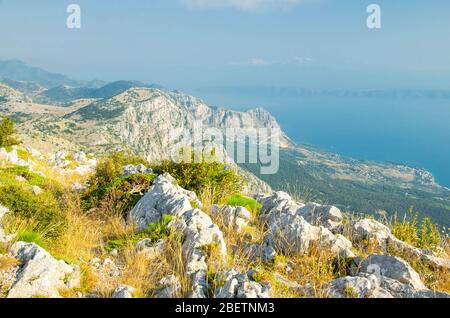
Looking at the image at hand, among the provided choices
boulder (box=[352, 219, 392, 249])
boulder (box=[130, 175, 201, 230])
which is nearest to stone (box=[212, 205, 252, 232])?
boulder (box=[130, 175, 201, 230])

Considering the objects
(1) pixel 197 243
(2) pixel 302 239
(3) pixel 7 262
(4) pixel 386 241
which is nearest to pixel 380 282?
(2) pixel 302 239

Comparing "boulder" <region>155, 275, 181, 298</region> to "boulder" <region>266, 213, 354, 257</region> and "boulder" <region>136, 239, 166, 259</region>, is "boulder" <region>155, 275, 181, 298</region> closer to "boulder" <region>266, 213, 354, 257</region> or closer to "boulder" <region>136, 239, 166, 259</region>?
"boulder" <region>136, 239, 166, 259</region>

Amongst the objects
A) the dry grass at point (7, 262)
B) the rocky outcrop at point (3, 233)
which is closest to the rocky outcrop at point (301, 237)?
the dry grass at point (7, 262)

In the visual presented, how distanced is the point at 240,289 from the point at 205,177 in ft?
26.6

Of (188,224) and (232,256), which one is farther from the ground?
(188,224)

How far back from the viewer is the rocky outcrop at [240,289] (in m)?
5.56

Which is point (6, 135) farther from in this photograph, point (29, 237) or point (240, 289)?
point (240, 289)

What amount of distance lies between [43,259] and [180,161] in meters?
8.46

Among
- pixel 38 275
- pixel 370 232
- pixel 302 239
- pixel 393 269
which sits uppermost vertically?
pixel 38 275

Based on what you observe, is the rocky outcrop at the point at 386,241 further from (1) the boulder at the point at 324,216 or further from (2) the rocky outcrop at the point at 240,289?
(2) the rocky outcrop at the point at 240,289

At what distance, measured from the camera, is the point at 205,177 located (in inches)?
534

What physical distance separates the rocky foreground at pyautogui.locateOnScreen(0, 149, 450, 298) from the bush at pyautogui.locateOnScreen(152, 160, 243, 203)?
2.21 metres

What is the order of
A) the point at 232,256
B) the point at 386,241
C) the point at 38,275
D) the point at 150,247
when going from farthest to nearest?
the point at 386,241 → the point at 232,256 → the point at 150,247 → the point at 38,275

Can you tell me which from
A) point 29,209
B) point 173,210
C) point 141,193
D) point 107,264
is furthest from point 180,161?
point 107,264
